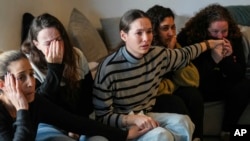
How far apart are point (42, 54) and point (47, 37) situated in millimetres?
103

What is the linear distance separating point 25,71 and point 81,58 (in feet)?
1.75

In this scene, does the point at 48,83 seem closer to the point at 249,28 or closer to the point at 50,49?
the point at 50,49

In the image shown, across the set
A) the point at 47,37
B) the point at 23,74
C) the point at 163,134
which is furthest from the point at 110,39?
the point at 23,74

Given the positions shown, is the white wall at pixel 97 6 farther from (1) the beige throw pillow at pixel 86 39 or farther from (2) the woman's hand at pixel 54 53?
(2) the woman's hand at pixel 54 53

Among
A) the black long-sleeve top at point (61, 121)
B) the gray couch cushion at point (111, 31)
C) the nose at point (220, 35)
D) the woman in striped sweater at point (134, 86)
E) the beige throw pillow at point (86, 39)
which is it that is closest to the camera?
the black long-sleeve top at point (61, 121)

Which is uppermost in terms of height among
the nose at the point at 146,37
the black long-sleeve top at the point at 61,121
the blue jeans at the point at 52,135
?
the nose at the point at 146,37

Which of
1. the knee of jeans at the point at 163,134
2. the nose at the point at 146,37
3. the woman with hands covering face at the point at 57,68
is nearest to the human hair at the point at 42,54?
the woman with hands covering face at the point at 57,68

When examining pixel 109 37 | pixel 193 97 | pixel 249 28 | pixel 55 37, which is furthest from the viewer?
pixel 109 37

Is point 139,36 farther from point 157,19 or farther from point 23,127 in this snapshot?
point 23,127

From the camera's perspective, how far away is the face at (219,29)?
94.2 inches

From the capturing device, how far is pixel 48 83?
1.79 m

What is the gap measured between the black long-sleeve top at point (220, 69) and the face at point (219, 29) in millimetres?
103

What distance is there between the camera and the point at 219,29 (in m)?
2.40

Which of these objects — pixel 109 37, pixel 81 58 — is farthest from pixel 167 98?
pixel 109 37
